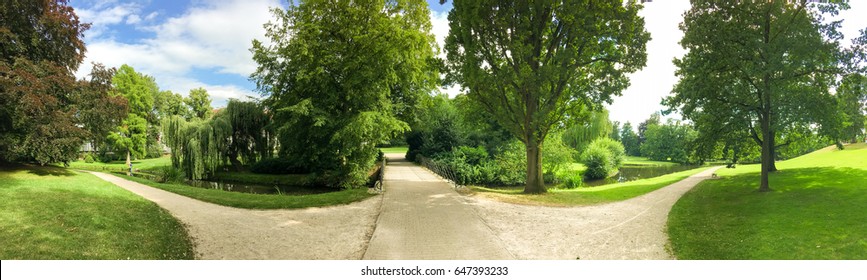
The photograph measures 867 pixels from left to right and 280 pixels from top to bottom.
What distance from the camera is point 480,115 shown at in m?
9.15

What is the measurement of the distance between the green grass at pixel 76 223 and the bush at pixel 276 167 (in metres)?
10.4

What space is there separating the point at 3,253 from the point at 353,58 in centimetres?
723

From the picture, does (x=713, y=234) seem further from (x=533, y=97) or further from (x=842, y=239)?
(x=533, y=97)

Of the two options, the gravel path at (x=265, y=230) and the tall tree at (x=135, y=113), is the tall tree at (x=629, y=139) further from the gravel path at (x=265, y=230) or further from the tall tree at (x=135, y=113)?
the tall tree at (x=135, y=113)

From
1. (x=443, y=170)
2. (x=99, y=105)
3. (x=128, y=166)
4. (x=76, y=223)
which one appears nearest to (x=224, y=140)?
(x=443, y=170)

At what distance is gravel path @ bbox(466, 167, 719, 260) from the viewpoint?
2.95 meters

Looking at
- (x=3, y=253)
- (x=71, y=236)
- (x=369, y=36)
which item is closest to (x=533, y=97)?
(x=369, y=36)

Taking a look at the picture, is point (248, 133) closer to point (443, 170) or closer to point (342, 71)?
point (342, 71)

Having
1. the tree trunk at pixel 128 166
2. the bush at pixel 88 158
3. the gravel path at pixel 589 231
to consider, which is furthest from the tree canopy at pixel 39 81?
the gravel path at pixel 589 231

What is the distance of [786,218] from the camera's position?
10.0ft

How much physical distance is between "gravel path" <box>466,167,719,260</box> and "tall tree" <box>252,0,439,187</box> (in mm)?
5248

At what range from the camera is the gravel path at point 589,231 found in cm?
295

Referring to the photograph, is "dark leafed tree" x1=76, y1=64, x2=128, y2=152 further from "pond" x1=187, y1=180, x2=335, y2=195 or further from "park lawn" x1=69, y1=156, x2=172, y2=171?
"pond" x1=187, y1=180, x2=335, y2=195

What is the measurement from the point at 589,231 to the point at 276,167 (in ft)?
43.9
